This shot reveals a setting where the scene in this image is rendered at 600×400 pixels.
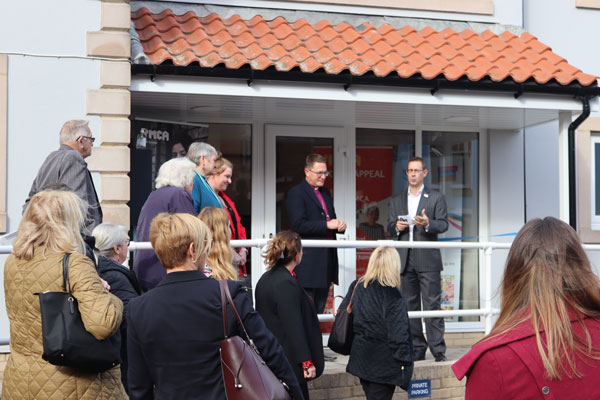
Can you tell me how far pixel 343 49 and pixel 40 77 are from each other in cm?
320

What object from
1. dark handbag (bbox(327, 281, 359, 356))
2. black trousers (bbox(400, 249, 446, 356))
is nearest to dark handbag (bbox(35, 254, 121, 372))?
dark handbag (bbox(327, 281, 359, 356))

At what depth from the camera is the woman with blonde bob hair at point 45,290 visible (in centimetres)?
401

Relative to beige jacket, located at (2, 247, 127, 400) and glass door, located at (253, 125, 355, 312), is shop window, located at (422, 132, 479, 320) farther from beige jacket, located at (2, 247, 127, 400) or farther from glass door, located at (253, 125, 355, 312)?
beige jacket, located at (2, 247, 127, 400)

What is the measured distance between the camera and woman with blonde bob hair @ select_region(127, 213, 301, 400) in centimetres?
365

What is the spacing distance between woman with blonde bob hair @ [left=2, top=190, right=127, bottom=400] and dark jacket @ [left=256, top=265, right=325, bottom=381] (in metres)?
1.92

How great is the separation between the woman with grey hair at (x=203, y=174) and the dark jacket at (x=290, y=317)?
1.10 meters

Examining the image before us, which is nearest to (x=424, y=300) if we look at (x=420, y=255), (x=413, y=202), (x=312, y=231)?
(x=420, y=255)

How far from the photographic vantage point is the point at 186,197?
6168 millimetres

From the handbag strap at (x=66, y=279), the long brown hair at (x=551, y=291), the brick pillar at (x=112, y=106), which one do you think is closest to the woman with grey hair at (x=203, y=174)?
the brick pillar at (x=112, y=106)

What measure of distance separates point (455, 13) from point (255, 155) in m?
3.08

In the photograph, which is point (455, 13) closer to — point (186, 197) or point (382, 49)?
point (382, 49)

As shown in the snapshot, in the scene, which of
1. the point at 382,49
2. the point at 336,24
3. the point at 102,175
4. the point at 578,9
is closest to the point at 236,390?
the point at 102,175

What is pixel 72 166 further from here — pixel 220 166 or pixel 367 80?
pixel 367 80

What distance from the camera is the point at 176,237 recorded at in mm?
3760
